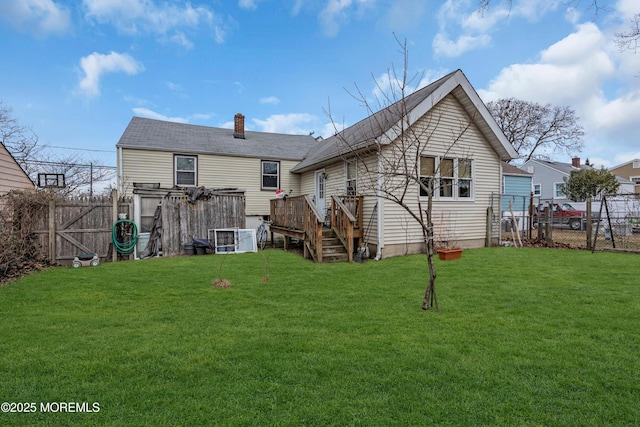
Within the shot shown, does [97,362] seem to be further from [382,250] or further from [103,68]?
[103,68]

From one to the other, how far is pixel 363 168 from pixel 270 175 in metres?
6.58

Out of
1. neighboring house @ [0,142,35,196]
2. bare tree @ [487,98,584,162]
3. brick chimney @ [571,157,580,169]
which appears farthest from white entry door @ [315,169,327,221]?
brick chimney @ [571,157,580,169]

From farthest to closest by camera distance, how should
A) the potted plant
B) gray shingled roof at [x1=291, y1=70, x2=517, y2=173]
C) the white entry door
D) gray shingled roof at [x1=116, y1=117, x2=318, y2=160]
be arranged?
gray shingled roof at [x1=116, y1=117, x2=318, y2=160]
the white entry door
the potted plant
gray shingled roof at [x1=291, y1=70, x2=517, y2=173]

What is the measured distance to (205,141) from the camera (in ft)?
49.0

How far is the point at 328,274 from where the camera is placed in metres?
6.83

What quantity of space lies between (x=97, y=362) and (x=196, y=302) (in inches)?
76.3

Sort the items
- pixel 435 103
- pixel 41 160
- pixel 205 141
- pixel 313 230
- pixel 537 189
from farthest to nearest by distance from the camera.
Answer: pixel 537 189
pixel 41 160
pixel 205 141
pixel 435 103
pixel 313 230

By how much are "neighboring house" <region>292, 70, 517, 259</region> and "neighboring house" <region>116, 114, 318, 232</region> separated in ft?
14.4

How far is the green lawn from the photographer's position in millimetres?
2203

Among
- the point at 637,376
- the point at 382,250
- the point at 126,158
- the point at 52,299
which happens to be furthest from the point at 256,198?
the point at 637,376

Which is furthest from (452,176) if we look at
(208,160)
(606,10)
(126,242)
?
(126,242)

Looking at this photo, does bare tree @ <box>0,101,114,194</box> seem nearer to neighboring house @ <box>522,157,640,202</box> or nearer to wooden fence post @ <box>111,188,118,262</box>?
wooden fence post @ <box>111,188,118,262</box>

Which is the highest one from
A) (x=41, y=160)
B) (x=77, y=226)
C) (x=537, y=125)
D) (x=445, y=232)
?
(x=537, y=125)

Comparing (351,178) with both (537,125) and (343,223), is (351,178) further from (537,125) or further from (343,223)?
(537,125)
